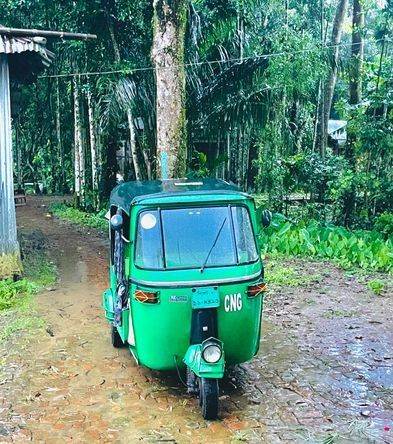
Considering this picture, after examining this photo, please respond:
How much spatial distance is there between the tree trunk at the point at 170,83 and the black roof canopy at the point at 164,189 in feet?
12.5

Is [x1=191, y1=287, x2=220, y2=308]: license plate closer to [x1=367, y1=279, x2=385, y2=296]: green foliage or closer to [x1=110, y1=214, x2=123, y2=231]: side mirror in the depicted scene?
[x1=110, y1=214, x2=123, y2=231]: side mirror

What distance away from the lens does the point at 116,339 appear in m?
6.65

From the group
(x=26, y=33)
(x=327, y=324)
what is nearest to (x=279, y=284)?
(x=327, y=324)

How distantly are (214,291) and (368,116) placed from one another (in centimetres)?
991

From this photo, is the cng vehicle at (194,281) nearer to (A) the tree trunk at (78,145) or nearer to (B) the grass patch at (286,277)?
(B) the grass patch at (286,277)

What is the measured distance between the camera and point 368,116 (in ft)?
43.7

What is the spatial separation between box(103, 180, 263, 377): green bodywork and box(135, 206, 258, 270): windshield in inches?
2.7

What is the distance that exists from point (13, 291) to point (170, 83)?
4542 mm

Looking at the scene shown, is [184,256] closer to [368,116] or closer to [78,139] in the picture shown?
[368,116]

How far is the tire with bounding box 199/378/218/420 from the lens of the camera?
470cm

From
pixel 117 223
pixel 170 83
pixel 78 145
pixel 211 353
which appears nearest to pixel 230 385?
pixel 211 353

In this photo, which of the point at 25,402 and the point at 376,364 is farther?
the point at 376,364

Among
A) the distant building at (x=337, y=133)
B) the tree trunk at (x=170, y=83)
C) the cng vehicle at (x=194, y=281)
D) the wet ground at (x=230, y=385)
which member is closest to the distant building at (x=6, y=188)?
the wet ground at (x=230, y=385)

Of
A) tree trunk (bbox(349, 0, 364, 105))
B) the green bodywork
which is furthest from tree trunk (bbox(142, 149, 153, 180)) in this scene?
the green bodywork
